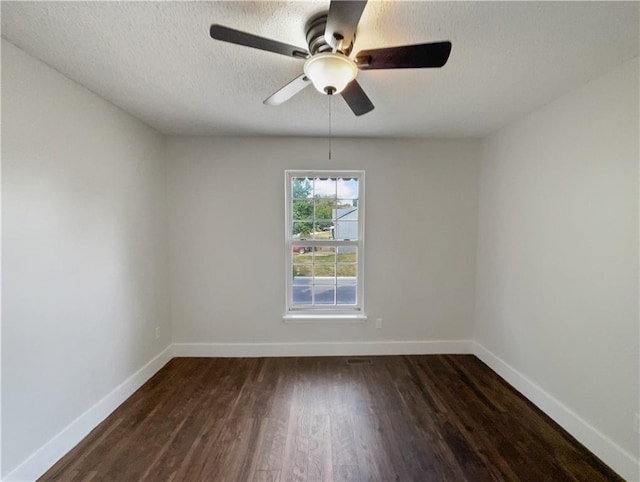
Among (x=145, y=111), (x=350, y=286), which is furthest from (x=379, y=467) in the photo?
(x=145, y=111)

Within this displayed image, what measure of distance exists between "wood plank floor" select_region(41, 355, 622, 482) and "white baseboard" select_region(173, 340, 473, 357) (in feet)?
0.94

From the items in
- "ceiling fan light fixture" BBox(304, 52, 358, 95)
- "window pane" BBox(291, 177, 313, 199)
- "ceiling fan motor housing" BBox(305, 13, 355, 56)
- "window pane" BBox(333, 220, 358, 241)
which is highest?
"ceiling fan motor housing" BBox(305, 13, 355, 56)

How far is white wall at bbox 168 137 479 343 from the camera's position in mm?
2904

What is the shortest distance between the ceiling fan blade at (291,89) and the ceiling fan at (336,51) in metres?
0.15

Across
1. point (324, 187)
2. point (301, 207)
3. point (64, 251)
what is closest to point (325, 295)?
point (301, 207)

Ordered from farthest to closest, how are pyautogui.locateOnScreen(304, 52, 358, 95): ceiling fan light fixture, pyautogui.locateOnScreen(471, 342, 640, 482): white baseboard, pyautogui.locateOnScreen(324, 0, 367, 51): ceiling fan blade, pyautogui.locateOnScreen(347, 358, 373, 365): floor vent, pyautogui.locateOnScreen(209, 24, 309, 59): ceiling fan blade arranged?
pyautogui.locateOnScreen(347, 358, 373, 365): floor vent
pyautogui.locateOnScreen(471, 342, 640, 482): white baseboard
pyautogui.locateOnScreen(304, 52, 358, 95): ceiling fan light fixture
pyautogui.locateOnScreen(209, 24, 309, 59): ceiling fan blade
pyautogui.locateOnScreen(324, 0, 367, 51): ceiling fan blade

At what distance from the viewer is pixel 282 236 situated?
2.95 meters

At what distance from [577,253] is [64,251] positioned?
3.38m

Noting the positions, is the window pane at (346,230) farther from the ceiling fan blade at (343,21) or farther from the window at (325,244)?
the ceiling fan blade at (343,21)

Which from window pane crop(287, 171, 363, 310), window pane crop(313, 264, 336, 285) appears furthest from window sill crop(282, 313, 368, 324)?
window pane crop(313, 264, 336, 285)

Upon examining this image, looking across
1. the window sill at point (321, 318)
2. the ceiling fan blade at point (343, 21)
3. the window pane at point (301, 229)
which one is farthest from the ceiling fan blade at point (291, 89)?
the window sill at point (321, 318)

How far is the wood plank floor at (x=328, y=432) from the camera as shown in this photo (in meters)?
1.59

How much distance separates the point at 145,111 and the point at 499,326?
12.2ft

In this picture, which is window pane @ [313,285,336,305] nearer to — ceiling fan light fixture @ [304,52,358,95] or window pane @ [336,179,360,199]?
window pane @ [336,179,360,199]
